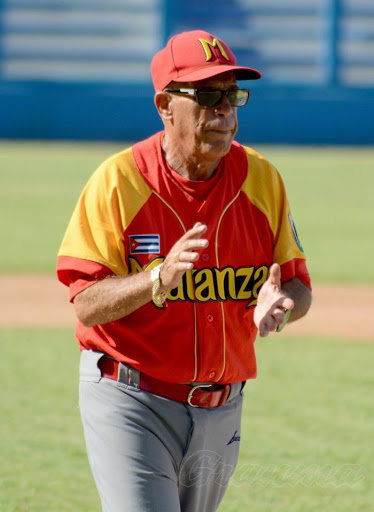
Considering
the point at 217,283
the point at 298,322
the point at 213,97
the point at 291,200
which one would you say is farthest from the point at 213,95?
the point at 291,200

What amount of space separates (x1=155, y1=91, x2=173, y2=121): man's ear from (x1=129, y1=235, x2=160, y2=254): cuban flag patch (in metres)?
0.46

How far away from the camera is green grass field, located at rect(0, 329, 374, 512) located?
18.1 feet

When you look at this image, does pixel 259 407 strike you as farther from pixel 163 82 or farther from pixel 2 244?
pixel 2 244

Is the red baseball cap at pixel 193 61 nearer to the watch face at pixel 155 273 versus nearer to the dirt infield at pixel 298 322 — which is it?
the watch face at pixel 155 273

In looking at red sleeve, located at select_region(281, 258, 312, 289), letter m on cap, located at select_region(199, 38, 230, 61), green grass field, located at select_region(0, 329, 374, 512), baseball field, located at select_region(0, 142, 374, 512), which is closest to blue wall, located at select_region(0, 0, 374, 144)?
baseball field, located at select_region(0, 142, 374, 512)

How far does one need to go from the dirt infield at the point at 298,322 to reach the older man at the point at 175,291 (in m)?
6.14

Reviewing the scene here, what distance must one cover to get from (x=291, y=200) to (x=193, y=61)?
15.3 m

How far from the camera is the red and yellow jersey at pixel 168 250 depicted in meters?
3.57

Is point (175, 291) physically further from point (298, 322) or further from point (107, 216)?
point (298, 322)

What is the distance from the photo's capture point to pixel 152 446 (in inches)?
139

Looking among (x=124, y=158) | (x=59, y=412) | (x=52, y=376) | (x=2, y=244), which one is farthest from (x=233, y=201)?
(x=2, y=244)

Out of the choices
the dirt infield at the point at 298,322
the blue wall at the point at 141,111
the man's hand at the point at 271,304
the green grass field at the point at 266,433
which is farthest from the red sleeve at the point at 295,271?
the blue wall at the point at 141,111

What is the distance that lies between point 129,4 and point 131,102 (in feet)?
18.9

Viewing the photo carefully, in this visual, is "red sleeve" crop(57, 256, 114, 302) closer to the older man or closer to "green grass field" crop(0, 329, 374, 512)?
the older man
